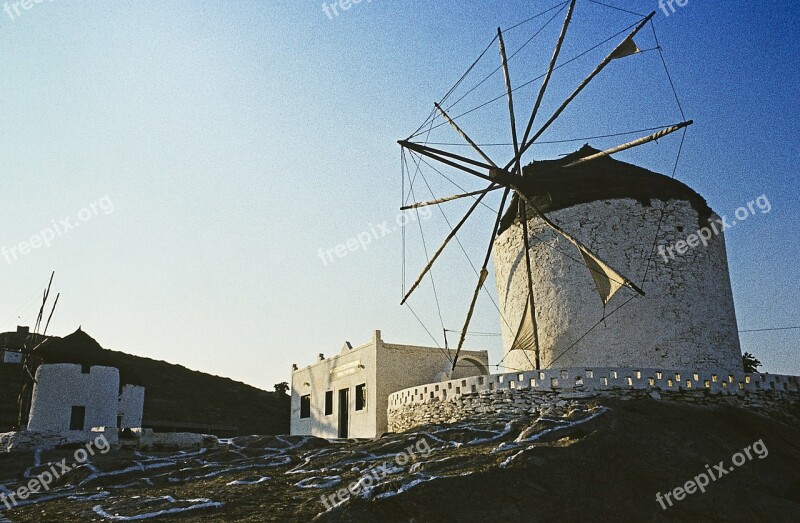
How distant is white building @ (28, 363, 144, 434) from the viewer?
21406 millimetres

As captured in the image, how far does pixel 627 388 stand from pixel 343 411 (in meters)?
14.0

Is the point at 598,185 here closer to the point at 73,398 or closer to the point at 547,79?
the point at 547,79

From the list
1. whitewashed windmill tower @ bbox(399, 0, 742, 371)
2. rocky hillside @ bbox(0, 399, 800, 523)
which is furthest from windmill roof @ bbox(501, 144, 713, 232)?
rocky hillside @ bbox(0, 399, 800, 523)

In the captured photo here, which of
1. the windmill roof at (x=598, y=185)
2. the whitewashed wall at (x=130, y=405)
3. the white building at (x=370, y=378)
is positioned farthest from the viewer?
the whitewashed wall at (x=130, y=405)

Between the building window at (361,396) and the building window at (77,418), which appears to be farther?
the building window at (361,396)

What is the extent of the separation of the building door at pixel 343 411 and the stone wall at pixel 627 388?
9.90 m

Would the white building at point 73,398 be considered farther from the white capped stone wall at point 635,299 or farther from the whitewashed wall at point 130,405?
the white capped stone wall at point 635,299

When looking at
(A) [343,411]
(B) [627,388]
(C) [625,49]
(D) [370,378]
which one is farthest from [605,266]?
(A) [343,411]

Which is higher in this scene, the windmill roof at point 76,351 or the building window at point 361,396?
the windmill roof at point 76,351

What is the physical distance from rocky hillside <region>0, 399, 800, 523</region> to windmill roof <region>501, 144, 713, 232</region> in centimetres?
678

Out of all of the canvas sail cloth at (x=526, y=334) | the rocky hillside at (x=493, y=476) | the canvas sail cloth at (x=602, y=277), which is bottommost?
the rocky hillside at (x=493, y=476)

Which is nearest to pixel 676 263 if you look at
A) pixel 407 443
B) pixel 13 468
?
pixel 407 443

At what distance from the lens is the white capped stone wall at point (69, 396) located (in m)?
21.4

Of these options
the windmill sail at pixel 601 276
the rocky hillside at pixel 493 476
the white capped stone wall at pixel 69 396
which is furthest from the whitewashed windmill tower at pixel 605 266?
the white capped stone wall at pixel 69 396
